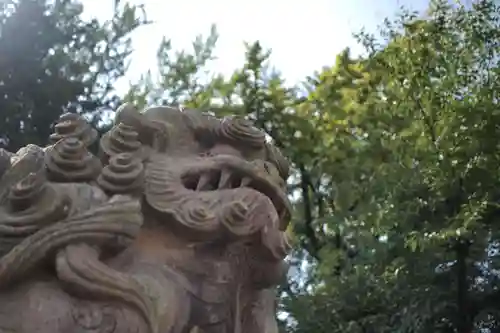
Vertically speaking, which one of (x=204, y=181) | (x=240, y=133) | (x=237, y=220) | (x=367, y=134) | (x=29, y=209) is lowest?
(x=29, y=209)

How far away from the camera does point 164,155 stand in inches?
88.2

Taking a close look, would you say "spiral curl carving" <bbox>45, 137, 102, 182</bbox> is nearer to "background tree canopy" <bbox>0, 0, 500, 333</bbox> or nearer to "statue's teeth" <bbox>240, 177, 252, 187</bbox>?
"statue's teeth" <bbox>240, 177, 252, 187</bbox>

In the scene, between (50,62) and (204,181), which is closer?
(204,181)

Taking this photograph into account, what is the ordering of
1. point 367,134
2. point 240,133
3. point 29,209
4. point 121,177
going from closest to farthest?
point 29,209 < point 121,177 < point 240,133 < point 367,134

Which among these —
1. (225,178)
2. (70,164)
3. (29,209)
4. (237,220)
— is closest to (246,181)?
(225,178)

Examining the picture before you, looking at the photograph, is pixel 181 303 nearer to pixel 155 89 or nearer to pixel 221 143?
pixel 221 143

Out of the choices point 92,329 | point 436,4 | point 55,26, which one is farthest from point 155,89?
point 92,329

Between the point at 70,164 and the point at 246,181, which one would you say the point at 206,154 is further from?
the point at 70,164

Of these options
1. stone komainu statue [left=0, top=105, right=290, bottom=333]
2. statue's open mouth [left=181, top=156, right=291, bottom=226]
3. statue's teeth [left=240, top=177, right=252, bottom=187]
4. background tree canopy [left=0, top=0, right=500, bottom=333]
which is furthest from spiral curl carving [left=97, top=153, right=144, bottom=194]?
background tree canopy [left=0, top=0, right=500, bottom=333]

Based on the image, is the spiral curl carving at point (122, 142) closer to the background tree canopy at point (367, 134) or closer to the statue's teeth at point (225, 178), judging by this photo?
the statue's teeth at point (225, 178)

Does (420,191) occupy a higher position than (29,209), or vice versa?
(420,191)

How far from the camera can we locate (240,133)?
7.63 ft

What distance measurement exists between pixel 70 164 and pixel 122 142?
0.49ft

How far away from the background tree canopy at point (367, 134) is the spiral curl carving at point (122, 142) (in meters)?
3.80
